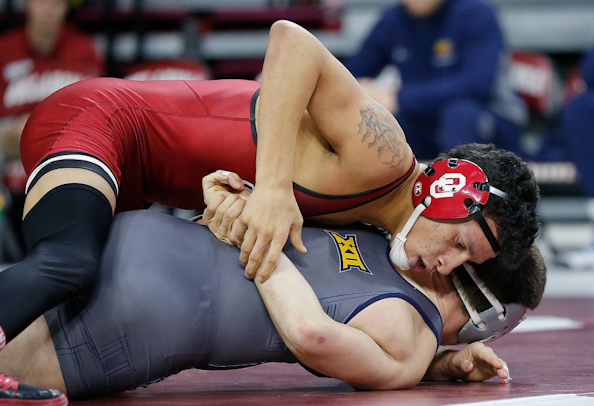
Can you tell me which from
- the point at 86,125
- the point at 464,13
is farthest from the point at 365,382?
the point at 464,13

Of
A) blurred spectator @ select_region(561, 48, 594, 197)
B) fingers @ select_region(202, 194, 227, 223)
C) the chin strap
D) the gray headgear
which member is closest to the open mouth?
the chin strap

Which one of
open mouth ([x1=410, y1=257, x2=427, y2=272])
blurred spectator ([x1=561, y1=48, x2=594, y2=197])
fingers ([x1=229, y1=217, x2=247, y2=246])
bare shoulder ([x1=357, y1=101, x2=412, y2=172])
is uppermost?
bare shoulder ([x1=357, y1=101, x2=412, y2=172])

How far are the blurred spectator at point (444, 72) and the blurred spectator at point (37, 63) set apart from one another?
217 centimetres

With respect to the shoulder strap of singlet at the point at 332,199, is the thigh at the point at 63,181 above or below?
above

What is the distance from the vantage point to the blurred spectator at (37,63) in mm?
6551

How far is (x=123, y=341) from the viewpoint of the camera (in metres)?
1.98

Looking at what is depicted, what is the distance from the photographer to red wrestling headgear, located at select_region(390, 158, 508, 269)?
2.30 metres

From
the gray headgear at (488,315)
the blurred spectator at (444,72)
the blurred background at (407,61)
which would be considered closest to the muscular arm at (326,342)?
the gray headgear at (488,315)

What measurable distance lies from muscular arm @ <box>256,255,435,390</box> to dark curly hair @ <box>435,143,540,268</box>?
0.41 meters

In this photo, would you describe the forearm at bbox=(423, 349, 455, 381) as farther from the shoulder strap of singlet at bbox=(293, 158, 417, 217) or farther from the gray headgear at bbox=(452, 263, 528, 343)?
the shoulder strap of singlet at bbox=(293, 158, 417, 217)

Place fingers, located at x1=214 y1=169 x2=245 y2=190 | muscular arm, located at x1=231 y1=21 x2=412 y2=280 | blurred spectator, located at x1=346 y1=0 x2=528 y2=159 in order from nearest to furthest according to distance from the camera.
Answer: muscular arm, located at x1=231 y1=21 x2=412 y2=280
fingers, located at x1=214 y1=169 x2=245 y2=190
blurred spectator, located at x1=346 y1=0 x2=528 y2=159

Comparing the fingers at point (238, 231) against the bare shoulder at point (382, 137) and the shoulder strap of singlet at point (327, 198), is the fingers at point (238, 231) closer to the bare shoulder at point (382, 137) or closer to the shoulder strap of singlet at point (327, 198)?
the shoulder strap of singlet at point (327, 198)

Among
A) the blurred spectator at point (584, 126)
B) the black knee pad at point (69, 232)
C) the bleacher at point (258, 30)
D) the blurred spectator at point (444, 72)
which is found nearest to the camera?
the black knee pad at point (69, 232)

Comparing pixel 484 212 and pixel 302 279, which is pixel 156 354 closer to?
pixel 302 279
